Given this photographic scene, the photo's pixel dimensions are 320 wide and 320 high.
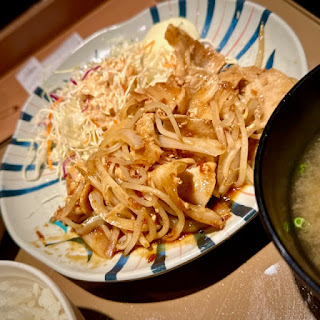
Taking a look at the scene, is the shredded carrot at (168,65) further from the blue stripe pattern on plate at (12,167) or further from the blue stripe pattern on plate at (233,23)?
the blue stripe pattern on plate at (12,167)

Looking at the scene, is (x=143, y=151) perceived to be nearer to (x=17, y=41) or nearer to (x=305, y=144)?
(x=305, y=144)

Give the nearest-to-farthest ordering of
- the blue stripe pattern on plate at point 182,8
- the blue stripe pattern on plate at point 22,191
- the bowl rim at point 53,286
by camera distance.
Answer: the bowl rim at point 53,286 < the blue stripe pattern on plate at point 22,191 < the blue stripe pattern on plate at point 182,8

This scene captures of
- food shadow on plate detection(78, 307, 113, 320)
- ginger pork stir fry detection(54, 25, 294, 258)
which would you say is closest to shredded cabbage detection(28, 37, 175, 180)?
ginger pork stir fry detection(54, 25, 294, 258)

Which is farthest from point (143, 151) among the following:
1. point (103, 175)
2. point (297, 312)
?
point (297, 312)

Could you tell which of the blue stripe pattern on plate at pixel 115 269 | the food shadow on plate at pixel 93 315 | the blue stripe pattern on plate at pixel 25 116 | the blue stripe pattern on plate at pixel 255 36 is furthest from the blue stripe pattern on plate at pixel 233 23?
the food shadow on plate at pixel 93 315

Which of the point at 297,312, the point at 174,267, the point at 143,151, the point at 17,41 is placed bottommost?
the point at 297,312

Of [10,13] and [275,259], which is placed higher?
[10,13]

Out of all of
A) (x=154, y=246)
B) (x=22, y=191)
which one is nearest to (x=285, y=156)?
(x=154, y=246)
